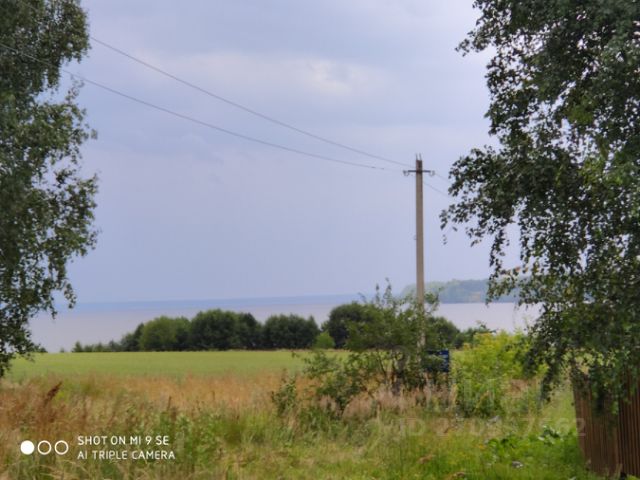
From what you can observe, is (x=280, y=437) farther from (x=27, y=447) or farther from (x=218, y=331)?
(x=218, y=331)

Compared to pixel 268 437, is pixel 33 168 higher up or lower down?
higher up

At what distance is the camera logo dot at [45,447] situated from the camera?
7852 millimetres

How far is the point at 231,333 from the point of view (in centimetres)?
4466

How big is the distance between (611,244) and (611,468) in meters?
3.29

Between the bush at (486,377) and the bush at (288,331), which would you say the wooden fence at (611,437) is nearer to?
the bush at (486,377)

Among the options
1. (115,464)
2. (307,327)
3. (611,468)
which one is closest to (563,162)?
(611,468)

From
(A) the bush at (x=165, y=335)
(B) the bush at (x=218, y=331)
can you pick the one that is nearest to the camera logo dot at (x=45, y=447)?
(B) the bush at (x=218, y=331)

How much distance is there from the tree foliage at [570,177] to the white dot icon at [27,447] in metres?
6.19

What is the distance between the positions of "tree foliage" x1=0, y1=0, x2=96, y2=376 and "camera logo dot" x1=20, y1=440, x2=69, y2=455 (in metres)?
9.31

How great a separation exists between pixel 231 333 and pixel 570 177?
36882mm

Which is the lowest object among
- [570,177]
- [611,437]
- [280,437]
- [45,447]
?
[280,437]

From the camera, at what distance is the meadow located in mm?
8062

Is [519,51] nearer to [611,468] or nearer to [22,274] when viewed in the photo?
[611,468]

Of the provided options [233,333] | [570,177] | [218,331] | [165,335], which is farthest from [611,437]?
[165,335]
